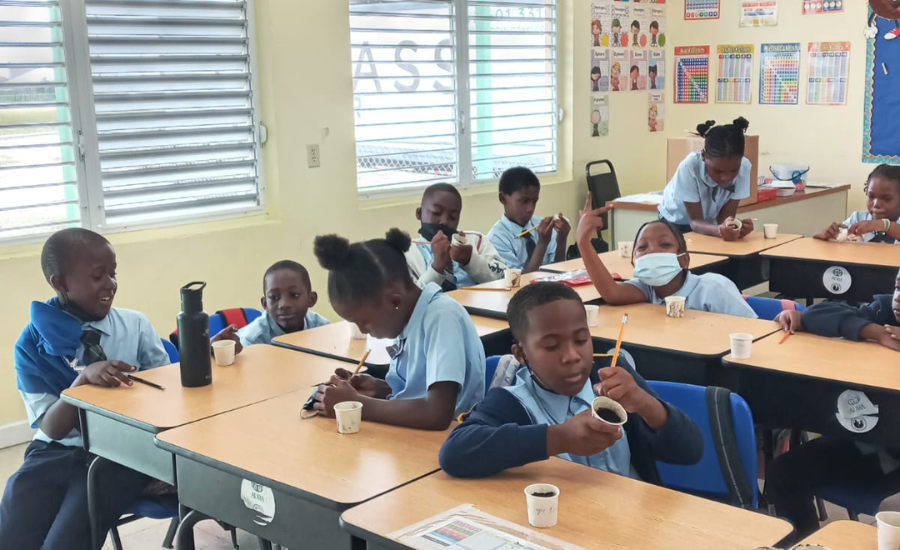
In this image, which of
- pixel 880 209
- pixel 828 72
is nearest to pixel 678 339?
pixel 880 209

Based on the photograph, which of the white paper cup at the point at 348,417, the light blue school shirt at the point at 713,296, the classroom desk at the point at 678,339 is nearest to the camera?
the white paper cup at the point at 348,417

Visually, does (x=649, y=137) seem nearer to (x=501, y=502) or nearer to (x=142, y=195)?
(x=142, y=195)

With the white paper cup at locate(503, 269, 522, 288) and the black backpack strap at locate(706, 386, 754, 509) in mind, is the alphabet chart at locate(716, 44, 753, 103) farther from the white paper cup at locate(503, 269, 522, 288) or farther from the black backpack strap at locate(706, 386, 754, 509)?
the black backpack strap at locate(706, 386, 754, 509)

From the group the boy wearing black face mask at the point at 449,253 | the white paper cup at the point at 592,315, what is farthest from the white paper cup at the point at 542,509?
the boy wearing black face mask at the point at 449,253

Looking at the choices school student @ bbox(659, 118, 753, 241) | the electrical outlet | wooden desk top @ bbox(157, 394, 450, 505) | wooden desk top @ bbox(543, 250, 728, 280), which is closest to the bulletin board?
school student @ bbox(659, 118, 753, 241)

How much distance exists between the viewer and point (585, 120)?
6957mm

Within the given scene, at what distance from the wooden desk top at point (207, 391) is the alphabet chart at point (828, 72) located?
17.6 ft

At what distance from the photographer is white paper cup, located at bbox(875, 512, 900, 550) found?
141cm

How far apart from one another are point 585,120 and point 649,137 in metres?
0.88

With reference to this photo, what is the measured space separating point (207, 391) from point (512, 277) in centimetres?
158

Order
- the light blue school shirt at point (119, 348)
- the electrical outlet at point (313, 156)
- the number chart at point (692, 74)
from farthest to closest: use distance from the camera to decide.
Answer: the number chart at point (692, 74), the electrical outlet at point (313, 156), the light blue school shirt at point (119, 348)

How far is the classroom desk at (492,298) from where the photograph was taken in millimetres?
3387

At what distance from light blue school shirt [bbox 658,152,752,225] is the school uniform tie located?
3.28 meters

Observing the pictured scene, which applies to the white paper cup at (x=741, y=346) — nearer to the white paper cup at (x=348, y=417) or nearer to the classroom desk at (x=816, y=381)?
the classroom desk at (x=816, y=381)
